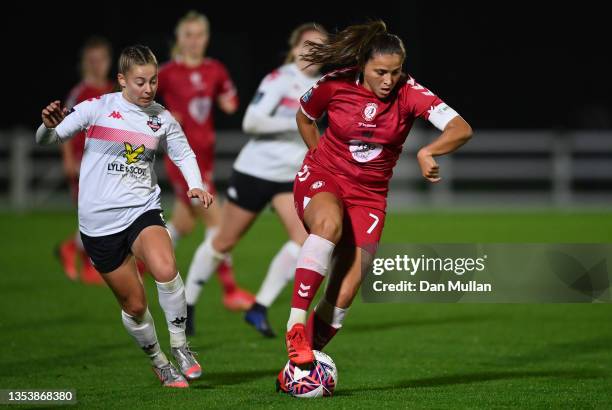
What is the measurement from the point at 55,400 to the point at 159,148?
1.54m

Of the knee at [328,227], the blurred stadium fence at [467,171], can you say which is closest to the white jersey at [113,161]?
the knee at [328,227]

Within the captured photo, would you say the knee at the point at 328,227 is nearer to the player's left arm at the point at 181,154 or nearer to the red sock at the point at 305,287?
the red sock at the point at 305,287

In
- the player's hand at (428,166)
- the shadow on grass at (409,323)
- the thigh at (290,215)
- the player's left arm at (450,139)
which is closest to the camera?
the player's hand at (428,166)

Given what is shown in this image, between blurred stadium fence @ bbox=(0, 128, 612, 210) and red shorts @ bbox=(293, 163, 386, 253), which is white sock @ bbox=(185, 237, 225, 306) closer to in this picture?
red shorts @ bbox=(293, 163, 386, 253)

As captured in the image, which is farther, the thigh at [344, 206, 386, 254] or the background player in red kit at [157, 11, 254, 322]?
the background player in red kit at [157, 11, 254, 322]

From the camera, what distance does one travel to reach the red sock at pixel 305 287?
6.23 metres

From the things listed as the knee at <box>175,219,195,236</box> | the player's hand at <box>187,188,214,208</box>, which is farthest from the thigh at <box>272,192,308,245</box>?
the player's hand at <box>187,188,214,208</box>

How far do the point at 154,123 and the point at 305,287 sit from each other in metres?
1.29

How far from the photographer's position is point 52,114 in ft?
20.7

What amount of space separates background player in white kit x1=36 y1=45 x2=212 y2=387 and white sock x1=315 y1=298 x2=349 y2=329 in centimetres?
78

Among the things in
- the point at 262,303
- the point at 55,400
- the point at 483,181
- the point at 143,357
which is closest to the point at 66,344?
the point at 143,357

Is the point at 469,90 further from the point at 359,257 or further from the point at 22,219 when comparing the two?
the point at 359,257

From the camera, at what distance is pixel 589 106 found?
90.6 feet

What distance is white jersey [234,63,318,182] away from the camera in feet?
29.6
